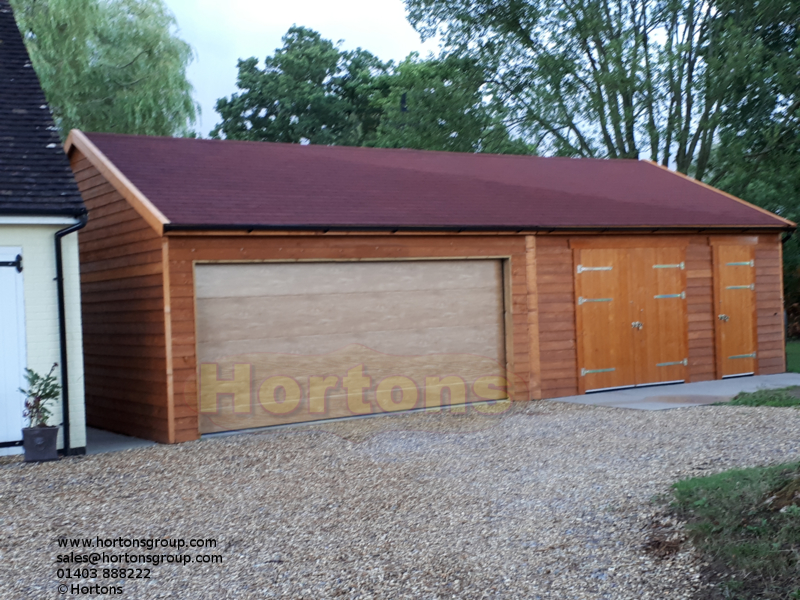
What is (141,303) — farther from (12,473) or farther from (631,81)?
(631,81)

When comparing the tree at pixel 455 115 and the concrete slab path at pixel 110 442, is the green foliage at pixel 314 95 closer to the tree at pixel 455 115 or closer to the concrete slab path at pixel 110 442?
the tree at pixel 455 115

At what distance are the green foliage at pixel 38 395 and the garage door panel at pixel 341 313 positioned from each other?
167 centimetres

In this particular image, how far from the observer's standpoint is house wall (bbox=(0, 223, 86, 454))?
26.7 feet

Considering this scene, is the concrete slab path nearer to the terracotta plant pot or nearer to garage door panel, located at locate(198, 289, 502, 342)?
the terracotta plant pot

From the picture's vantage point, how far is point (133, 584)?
4301 mm

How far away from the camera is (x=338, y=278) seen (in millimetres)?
9953

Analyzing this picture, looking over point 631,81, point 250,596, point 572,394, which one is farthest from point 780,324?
point 250,596

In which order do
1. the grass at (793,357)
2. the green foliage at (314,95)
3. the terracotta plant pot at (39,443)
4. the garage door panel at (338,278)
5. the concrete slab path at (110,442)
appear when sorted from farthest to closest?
the green foliage at (314,95)
the grass at (793,357)
the garage door panel at (338,278)
the concrete slab path at (110,442)
the terracotta plant pot at (39,443)

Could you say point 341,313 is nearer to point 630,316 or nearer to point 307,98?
point 630,316

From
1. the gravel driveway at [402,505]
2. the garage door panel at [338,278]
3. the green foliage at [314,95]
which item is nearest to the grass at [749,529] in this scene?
the gravel driveway at [402,505]

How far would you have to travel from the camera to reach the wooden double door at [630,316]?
1142 cm

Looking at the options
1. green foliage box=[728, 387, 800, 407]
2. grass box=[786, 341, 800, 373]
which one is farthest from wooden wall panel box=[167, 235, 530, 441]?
grass box=[786, 341, 800, 373]

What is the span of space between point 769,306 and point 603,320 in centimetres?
338

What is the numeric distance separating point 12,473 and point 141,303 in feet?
8.56
